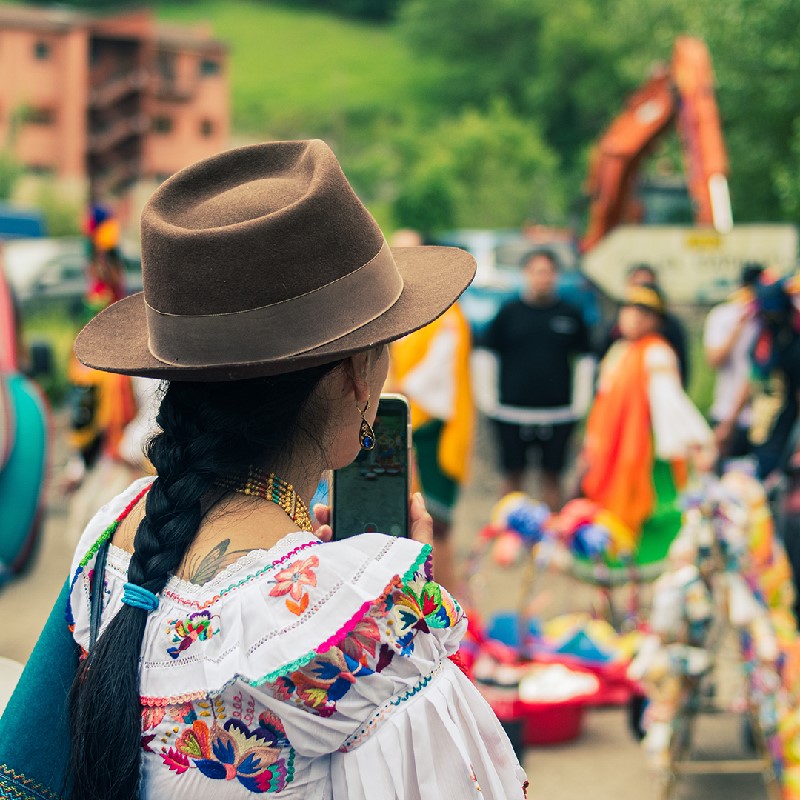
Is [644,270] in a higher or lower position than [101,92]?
higher

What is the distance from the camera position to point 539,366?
684 centimetres

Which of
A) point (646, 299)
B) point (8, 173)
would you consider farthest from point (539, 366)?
point (8, 173)

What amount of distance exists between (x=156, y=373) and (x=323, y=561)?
0.30 metres

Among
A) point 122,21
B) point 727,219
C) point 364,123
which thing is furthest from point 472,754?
point 364,123

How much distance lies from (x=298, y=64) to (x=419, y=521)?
209ft

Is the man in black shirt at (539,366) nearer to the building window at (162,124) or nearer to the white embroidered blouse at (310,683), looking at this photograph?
the white embroidered blouse at (310,683)

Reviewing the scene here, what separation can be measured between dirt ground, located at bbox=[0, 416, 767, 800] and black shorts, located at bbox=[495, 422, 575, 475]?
0.88m

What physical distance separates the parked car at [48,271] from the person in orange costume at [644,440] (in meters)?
10.5

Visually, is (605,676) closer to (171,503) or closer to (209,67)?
(171,503)

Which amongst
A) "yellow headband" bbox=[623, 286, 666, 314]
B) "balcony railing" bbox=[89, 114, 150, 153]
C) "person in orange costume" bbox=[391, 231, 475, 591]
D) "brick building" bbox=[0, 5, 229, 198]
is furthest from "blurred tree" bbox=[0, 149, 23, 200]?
"yellow headband" bbox=[623, 286, 666, 314]

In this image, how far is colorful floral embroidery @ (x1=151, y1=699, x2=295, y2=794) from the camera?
1225 mm

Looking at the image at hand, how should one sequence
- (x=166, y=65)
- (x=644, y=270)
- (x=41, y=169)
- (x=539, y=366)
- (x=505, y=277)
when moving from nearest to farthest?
(x=539, y=366) → (x=644, y=270) → (x=505, y=277) → (x=41, y=169) → (x=166, y=65)

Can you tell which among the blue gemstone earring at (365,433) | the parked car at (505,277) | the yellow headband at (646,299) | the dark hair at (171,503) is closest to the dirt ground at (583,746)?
the yellow headband at (646,299)

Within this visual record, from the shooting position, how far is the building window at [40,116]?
39.6m
